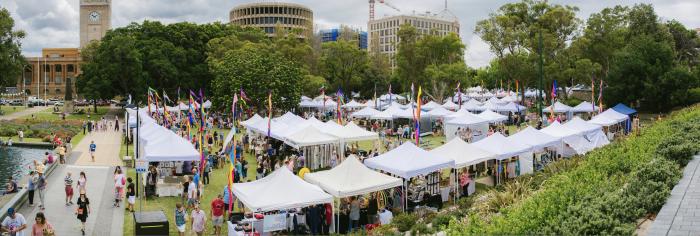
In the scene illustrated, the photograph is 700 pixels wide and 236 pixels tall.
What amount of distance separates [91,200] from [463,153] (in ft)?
42.4

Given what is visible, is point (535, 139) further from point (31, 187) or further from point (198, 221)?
point (31, 187)

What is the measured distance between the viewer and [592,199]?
10.1 metres

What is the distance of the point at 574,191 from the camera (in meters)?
10.9

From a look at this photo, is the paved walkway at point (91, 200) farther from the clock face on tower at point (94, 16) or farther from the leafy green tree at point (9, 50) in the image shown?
the clock face on tower at point (94, 16)

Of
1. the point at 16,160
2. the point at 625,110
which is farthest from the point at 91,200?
the point at 625,110

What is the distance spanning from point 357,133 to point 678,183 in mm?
15575

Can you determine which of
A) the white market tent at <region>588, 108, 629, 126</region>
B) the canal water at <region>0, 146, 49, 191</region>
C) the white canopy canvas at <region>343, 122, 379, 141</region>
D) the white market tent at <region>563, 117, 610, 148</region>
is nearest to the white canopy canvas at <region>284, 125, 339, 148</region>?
the white canopy canvas at <region>343, 122, 379, 141</region>

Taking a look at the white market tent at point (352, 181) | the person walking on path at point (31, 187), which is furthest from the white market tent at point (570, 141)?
the person walking on path at point (31, 187)

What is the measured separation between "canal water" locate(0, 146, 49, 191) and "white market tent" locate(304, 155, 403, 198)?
16.0 m

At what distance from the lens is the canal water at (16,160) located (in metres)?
26.8

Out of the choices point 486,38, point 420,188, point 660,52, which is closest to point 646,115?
point 660,52

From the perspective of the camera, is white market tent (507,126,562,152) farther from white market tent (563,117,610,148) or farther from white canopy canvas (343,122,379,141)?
white canopy canvas (343,122,379,141)

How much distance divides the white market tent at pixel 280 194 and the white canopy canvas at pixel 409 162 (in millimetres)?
3254

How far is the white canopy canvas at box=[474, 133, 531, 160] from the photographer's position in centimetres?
2017
